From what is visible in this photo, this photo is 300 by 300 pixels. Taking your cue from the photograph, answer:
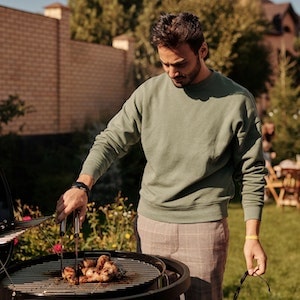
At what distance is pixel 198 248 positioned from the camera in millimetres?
3002

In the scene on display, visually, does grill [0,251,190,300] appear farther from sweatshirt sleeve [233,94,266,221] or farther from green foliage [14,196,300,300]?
green foliage [14,196,300,300]

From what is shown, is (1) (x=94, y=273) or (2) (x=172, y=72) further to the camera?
(2) (x=172, y=72)

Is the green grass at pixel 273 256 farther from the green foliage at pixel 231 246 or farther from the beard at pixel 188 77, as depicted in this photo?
the beard at pixel 188 77

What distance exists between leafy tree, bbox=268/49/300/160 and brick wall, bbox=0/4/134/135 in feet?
13.7

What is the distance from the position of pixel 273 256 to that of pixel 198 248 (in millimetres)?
4903

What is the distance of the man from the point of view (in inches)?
114

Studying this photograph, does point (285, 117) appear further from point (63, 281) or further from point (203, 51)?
point (63, 281)

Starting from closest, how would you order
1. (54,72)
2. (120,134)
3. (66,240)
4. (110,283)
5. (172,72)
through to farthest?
(110,283) → (172,72) → (120,134) → (66,240) → (54,72)

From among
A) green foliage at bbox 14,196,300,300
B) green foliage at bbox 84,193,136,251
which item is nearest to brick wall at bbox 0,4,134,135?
green foliage at bbox 14,196,300,300

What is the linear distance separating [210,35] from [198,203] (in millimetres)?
→ 16520

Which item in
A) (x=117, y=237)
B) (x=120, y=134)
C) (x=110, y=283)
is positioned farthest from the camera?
(x=117, y=237)

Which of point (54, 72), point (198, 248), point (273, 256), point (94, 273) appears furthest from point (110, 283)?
point (54, 72)

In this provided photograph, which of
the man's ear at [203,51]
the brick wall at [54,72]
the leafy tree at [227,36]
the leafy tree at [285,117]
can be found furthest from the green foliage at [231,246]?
the leafy tree at [227,36]

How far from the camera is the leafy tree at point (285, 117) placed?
622 inches
